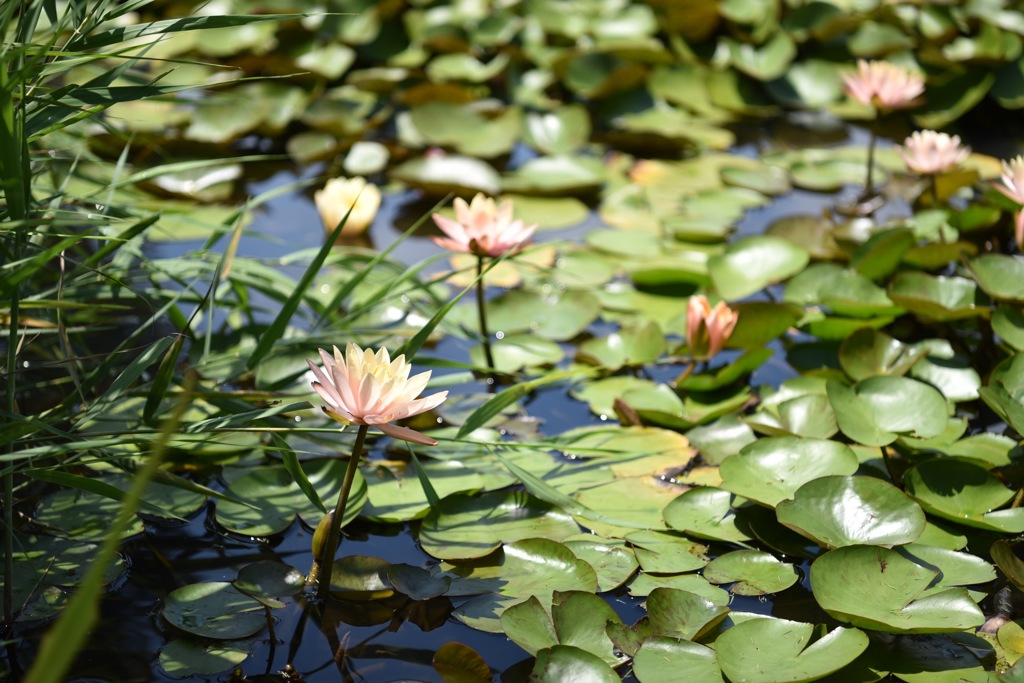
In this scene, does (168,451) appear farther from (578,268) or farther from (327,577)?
(578,268)

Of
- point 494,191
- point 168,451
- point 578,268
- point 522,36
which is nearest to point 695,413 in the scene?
point 578,268

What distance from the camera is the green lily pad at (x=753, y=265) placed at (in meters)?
2.13

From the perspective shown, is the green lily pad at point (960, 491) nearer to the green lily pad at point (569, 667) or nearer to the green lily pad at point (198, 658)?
the green lily pad at point (569, 667)

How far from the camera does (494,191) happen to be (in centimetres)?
267

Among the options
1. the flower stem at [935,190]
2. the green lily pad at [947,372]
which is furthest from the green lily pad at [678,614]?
the flower stem at [935,190]

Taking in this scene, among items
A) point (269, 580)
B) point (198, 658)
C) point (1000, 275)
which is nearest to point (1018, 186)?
point (1000, 275)

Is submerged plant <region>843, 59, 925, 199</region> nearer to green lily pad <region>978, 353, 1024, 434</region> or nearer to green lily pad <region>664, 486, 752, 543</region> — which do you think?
green lily pad <region>978, 353, 1024, 434</region>

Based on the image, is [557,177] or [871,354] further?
[557,177]

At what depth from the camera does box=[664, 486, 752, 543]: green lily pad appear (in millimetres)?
1429

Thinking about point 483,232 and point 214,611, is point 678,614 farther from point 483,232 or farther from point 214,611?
point 483,232

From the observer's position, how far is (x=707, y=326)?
177cm

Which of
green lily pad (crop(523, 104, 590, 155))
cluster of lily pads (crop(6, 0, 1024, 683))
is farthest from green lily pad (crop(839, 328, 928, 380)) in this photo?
green lily pad (crop(523, 104, 590, 155))

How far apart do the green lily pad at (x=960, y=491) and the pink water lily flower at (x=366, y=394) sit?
795 mm

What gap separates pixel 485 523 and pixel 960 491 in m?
0.75
